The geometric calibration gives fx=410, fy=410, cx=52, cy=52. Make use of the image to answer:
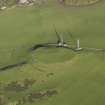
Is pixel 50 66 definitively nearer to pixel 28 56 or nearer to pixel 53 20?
pixel 28 56

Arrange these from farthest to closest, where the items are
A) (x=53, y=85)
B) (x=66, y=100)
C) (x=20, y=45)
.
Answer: (x=20, y=45) < (x=53, y=85) < (x=66, y=100)

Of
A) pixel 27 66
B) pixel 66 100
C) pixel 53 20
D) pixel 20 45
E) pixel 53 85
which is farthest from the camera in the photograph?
pixel 53 20

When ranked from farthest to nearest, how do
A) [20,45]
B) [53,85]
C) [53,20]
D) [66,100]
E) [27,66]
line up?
[53,20] → [20,45] → [27,66] → [53,85] → [66,100]

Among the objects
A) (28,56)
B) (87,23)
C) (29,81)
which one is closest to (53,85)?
(29,81)

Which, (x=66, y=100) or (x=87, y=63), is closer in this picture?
(x=66, y=100)

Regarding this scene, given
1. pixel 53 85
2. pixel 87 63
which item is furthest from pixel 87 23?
pixel 53 85

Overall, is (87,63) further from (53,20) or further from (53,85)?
(53,20)
